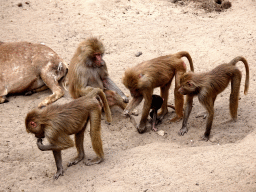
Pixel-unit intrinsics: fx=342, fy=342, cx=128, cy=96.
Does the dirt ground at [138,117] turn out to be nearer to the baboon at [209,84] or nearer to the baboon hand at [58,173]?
the baboon hand at [58,173]

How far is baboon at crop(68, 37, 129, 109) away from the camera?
19.5 feet

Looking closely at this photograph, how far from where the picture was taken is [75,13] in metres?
10.3

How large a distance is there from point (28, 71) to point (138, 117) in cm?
261

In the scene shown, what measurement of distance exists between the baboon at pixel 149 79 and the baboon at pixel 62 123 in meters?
0.87

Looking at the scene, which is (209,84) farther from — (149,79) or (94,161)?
(94,161)

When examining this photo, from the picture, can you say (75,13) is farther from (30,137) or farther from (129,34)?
(30,137)

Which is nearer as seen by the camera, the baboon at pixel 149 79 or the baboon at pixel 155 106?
the baboon at pixel 149 79

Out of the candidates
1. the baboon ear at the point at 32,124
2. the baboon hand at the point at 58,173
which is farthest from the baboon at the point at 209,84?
the baboon ear at the point at 32,124

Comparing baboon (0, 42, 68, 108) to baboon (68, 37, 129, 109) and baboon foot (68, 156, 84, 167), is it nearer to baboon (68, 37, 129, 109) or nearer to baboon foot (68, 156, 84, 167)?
baboon (68, 37, 129, 109)

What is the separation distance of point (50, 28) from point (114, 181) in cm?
615

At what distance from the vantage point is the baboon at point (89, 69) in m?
5.95

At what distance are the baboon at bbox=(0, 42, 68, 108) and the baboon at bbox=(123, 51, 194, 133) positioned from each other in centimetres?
196

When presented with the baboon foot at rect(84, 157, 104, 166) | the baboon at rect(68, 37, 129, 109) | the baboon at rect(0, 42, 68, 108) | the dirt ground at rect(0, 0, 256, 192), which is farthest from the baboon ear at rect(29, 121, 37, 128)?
the baboon at rect(0, 42, 68, 108)

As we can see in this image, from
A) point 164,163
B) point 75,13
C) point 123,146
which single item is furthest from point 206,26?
point 164,163
